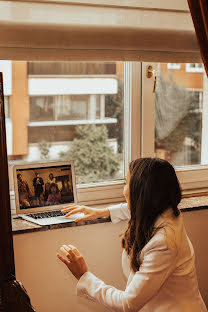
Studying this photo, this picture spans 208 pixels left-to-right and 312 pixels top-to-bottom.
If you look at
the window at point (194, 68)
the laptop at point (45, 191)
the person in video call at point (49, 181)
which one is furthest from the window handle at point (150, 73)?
the person in video call at point (49, 181)

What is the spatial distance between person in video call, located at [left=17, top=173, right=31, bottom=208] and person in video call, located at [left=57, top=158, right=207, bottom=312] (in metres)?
0.50

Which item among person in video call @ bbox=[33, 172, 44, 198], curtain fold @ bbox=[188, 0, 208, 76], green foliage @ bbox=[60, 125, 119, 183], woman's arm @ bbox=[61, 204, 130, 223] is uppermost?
curtain fold @ bbox=[188, 0, 208, 76]

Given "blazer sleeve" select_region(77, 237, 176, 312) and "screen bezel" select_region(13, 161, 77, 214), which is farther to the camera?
"screen bezel" select_region(13, 161, 77, 214)

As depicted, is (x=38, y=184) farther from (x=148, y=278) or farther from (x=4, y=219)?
(x=148, y=278)

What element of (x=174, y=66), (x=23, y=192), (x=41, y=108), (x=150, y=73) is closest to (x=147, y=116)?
(x=150, y=73)

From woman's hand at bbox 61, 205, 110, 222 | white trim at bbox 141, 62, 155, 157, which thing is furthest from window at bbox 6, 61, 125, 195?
woman's hand at bbox 61, 205, 110, 222

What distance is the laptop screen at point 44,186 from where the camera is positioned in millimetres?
2145

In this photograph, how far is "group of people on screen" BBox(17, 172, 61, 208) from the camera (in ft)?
7.03

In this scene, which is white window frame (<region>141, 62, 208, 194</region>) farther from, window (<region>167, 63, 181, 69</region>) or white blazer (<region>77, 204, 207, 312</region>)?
white blazer (<region>77, 204, 207, 312</region>)

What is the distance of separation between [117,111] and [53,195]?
0.58m

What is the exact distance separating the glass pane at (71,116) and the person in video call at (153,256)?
0.75m

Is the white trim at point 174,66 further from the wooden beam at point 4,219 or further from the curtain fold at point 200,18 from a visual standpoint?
the wooden beam at point 4,219

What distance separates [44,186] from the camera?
7.19 feet

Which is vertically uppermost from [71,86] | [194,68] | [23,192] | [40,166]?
[194,68]
